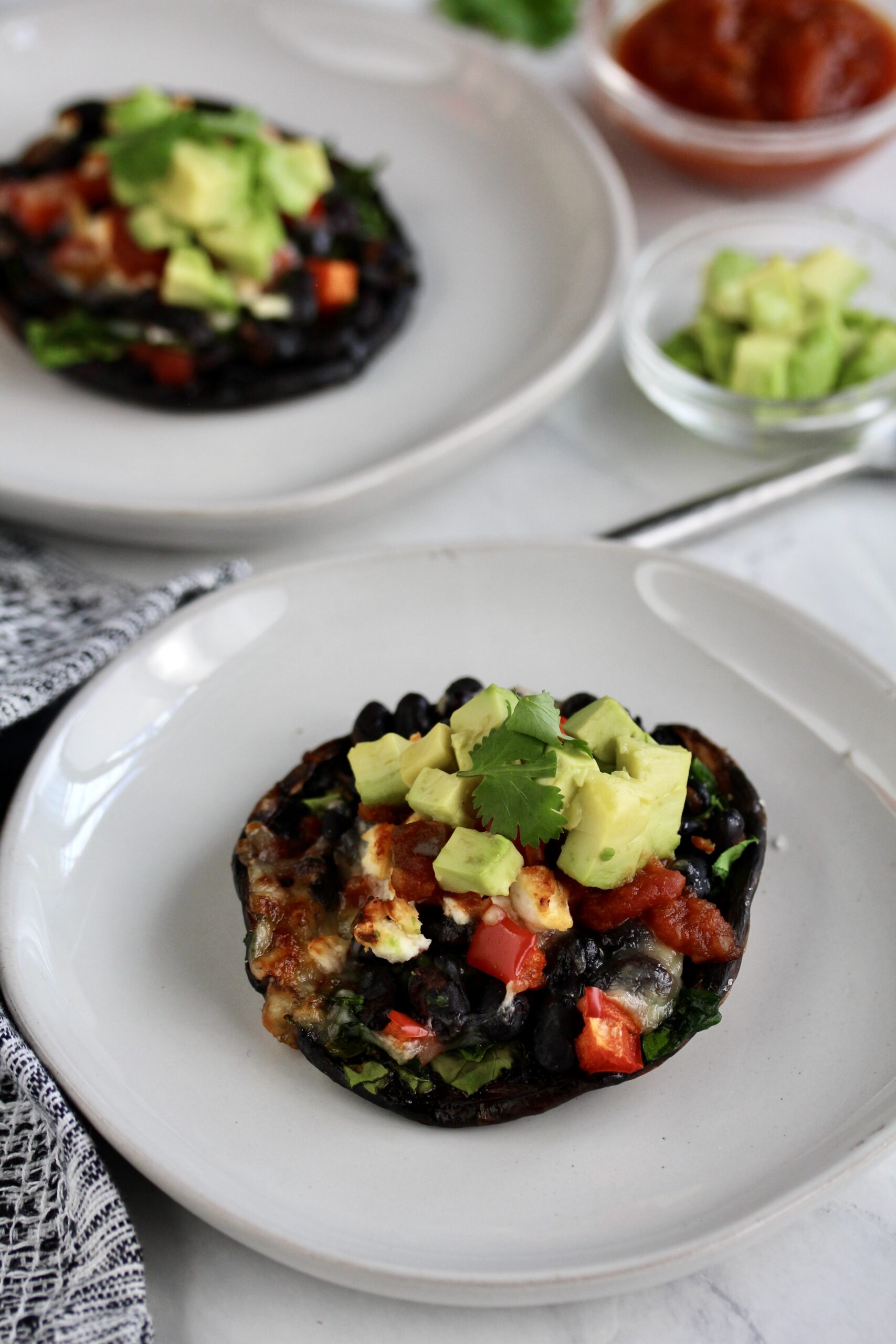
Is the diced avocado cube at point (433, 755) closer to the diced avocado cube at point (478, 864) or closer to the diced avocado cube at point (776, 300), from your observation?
the diced avocado cube at point (478, 864)

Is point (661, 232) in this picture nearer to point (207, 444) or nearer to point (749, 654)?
point (207, 444)

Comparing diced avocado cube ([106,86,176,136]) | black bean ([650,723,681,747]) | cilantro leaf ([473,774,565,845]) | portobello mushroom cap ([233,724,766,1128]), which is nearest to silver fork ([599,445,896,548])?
black bean ([650,723,681,747])

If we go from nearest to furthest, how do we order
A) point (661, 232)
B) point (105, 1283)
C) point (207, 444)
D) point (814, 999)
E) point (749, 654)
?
point (105, 1283)
point (814, 999)
point (749, 654)
point (207, 444)
point (661, 232)

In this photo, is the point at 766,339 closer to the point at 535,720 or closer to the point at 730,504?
the point at 730,504

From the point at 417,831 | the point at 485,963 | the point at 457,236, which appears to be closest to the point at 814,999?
the point at 485,963

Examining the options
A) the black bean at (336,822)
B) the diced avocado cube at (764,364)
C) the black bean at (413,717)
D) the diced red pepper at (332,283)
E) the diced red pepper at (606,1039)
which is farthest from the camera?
the diced red pepper at (332,283)

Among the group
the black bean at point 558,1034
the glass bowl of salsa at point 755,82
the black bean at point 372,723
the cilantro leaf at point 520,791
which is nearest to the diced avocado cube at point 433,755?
the cilantro leaf at point 520,791
